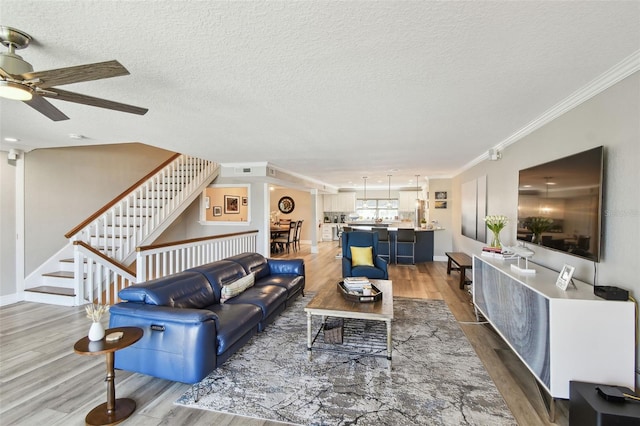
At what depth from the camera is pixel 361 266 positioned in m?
4.87

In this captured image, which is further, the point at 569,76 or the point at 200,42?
the point at 569,76

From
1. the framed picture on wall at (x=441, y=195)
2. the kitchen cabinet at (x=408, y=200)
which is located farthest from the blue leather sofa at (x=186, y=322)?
the kitchen cabinet at (x=408, y=200)

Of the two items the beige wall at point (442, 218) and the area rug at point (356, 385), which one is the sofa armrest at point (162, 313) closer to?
the area rug at point (356, 385)

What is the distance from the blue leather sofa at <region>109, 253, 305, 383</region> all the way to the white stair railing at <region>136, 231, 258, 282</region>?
1.08m

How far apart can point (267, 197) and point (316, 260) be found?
9.04 feet

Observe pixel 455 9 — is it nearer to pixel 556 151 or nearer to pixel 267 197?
pixel 556 151

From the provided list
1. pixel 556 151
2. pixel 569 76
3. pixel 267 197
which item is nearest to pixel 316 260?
pixel 267 197

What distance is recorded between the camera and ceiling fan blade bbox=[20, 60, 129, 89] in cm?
154

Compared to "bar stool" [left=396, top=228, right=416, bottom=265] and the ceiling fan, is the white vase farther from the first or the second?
"bar stool" [left=396, top=228, right=416, bottom=265]

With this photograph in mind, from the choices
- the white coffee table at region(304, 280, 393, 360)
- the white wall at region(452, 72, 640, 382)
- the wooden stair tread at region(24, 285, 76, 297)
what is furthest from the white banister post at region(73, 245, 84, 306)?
the white wall at region(452, 72, 640, 382)

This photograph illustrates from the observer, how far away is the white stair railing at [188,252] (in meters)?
3.83

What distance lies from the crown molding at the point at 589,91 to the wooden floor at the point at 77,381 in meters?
2.40

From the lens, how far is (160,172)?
605cm

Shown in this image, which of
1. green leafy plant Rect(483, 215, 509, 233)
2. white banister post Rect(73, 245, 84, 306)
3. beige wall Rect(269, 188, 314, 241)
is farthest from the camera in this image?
beige wall Rect(269, 188, 314, 241)
